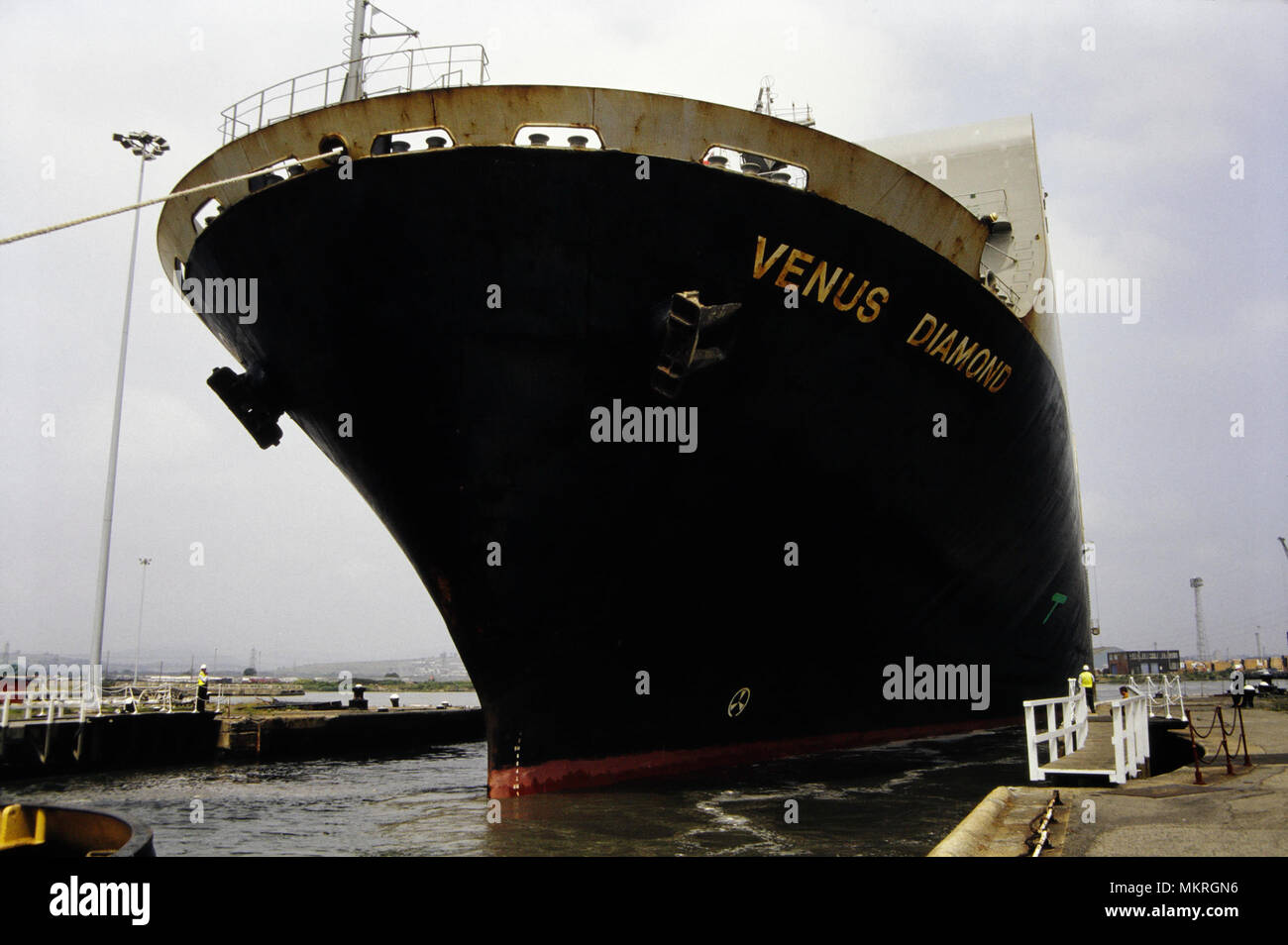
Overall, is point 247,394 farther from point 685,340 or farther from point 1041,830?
point 1041,830

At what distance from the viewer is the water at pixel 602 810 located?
7.68 metres

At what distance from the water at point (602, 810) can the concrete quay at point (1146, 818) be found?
1.43 meters

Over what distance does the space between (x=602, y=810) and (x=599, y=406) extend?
3950 mm

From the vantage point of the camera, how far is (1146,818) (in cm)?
582

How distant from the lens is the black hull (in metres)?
8.16

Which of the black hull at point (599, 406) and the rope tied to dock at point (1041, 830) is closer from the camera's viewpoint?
the rope tied to dock at point (1041, 830)

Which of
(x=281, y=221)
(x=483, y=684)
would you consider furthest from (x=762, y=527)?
(x=281, y=221)

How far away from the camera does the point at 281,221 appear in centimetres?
852

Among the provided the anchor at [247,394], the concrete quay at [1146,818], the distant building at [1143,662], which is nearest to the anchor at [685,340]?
the concrete quay at [1146,818]

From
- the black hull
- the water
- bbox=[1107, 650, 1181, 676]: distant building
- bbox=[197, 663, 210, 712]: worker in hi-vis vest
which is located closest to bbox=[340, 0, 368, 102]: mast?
the black hull

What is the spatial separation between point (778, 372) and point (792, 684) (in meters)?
3.95

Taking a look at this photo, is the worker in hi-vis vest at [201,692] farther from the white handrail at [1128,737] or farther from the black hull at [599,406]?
the white handrail at [1128,737]
